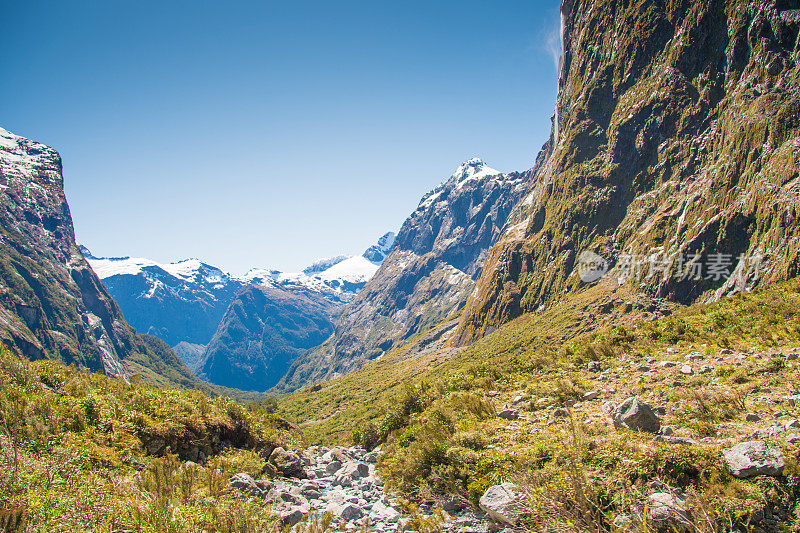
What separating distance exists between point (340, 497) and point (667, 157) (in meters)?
161

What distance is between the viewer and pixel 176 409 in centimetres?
1338

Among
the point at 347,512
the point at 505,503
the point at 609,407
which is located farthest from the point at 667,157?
the point at 347,512

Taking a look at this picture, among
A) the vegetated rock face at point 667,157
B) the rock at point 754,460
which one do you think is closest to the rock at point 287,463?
the rock at point 754,460

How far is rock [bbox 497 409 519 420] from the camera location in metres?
12.0

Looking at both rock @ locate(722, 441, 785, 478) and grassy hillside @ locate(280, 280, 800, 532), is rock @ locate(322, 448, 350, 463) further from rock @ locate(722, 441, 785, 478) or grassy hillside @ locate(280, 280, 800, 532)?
rock @ locate(722, 441, 785, 478)

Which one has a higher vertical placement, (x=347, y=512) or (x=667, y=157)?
(x=667, y=157)

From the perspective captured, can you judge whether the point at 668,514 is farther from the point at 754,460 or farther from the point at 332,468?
the point at 332,468

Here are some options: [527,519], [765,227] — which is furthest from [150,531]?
[765,227]

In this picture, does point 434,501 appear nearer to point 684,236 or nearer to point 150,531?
point 150,531

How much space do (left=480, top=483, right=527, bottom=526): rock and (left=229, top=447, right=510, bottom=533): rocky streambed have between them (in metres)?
0.34

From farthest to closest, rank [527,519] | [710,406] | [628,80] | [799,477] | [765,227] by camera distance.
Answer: [628,80] → [765,227] → [710,406] → [527,519] → [799,477]

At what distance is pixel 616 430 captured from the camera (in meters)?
8.98

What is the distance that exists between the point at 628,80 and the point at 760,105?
230 ft

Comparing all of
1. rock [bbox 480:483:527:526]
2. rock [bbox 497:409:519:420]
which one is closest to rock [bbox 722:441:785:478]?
rock [bbox 480:483:527:526]
